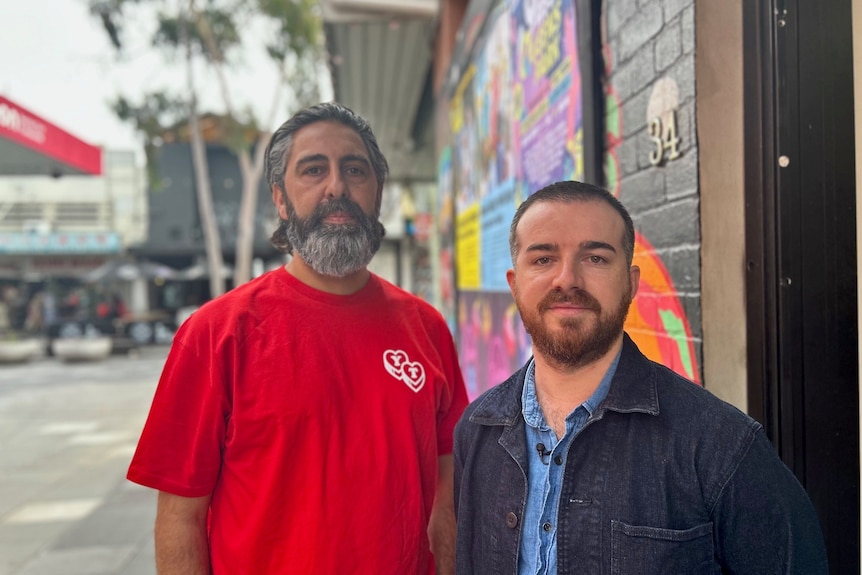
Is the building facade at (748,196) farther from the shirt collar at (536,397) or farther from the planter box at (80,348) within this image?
the planter box at (80,348)

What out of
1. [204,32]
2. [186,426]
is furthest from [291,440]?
[204,32]

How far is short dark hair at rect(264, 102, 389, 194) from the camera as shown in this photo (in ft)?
5.89

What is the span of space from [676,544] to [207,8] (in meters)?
17.0

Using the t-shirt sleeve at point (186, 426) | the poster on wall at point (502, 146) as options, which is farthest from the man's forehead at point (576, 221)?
the poster on wall at point (502, 146)

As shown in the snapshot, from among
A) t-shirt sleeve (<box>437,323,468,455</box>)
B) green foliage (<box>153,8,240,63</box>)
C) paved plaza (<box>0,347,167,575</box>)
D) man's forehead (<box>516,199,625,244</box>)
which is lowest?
paved plaza (<box>0,347,167,575</box>)

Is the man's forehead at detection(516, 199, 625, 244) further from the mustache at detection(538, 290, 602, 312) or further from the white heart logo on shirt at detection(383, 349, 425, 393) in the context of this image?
the white heart logo on shirt at detection(383, 349, 425, 393)

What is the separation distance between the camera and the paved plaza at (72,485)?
14.0ft

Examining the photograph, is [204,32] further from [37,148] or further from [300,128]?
[300,128]

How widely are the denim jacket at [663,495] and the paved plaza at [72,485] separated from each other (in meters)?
3.75

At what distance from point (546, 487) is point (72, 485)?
6112 millimetres

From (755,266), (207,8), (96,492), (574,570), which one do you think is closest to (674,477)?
(574,570)

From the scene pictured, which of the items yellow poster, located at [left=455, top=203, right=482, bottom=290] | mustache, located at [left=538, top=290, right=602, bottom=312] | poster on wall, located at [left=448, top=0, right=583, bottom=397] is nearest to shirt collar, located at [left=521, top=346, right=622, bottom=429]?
mustache, located at [left=538, top=290, right=602, bottom=312]

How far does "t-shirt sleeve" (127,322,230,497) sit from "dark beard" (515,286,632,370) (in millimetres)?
842

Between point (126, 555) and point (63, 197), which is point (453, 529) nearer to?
point (126, 555)
